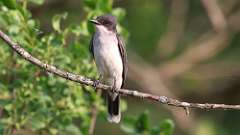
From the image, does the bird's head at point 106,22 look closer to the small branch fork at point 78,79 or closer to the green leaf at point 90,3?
the green leaf at point 90,3

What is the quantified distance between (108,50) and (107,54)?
43 millimetres

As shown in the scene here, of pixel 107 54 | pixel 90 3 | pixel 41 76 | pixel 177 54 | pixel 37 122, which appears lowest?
pixel 37 122

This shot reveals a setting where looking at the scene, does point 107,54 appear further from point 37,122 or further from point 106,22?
point 37,122

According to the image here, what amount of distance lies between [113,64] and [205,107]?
1665 mm

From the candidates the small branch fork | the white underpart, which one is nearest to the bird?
the white underpart

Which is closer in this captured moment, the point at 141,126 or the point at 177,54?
the point at 141,126

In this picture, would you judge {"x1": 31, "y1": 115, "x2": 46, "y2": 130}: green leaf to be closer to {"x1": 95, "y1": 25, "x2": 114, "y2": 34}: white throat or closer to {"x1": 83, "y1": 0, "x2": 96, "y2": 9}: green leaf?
{"x1": 95, "y1": 25, "x2": 114, "y2": 34}: white throat

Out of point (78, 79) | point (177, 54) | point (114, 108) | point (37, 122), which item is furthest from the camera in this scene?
point (177, 54)

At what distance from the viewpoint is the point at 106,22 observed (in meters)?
6.57

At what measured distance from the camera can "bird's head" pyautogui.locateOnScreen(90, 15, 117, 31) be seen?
6559mm

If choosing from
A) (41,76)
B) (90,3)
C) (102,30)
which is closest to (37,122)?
(41,76)

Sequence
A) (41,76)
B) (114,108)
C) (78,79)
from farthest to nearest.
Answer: (114,108) → (41,76) → (78,79)

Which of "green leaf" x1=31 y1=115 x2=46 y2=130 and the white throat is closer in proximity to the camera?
"green leaf" x1=31 y1=115 x2=46 y2=130

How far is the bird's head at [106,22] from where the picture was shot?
6.56 m
